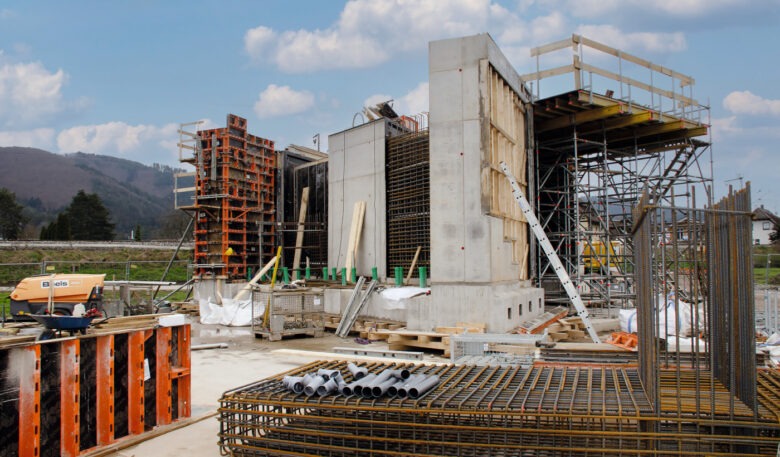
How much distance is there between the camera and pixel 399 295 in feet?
53.6

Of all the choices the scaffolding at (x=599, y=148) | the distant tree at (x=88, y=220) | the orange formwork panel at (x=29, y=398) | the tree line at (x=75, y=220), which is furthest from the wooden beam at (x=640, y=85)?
the distant tree at (x=88, y=220)

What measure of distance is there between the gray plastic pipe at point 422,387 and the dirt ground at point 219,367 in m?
2.64

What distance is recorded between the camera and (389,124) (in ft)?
64.4

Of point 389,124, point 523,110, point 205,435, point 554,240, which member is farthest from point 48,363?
point 554,240

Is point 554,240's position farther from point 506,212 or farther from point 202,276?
point 202,276

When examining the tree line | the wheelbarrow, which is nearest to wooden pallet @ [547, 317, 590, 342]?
the wheelbarrow

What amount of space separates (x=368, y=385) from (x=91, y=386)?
347 centimetres

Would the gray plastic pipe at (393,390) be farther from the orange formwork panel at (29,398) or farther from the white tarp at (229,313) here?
the white tarp at (229,313)

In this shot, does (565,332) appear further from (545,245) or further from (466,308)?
(466,308)

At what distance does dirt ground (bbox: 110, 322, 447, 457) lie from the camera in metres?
6.63

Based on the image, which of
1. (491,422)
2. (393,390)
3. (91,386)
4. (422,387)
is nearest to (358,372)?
(393,390)

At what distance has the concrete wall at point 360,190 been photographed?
1934cm

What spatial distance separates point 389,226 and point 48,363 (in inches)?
549

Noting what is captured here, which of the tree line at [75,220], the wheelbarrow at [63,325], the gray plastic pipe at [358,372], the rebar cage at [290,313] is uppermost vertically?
the tree line at [75,220]
